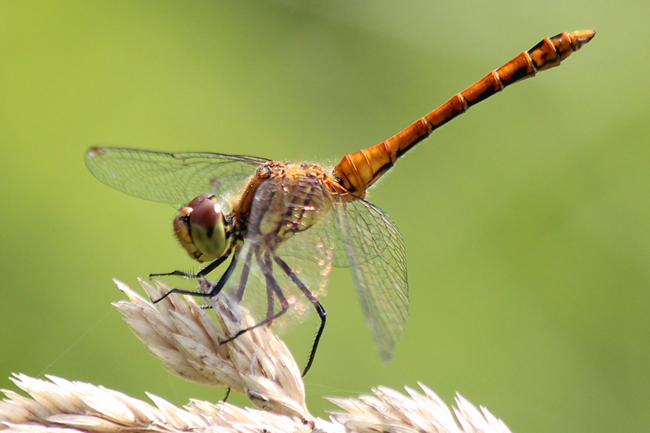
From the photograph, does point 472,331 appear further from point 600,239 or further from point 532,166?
point 532,166

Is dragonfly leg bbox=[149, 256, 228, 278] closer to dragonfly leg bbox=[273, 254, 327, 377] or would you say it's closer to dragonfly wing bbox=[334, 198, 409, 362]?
dragonfly leg bbox=[273, 254, 327, 377]

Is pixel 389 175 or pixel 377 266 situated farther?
pixel 389 175

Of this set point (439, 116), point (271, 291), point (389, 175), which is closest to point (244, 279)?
point (271, 291)

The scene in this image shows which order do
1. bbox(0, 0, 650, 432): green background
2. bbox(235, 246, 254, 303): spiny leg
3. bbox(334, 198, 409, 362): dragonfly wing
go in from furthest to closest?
bbox(0, 0, 650, 432): green background
bbox(235, 246, 254, 303): spiny leg
bbox(334, 198, 409, 362): dragonfly wing

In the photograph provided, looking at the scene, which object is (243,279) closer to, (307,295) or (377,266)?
(307,295)

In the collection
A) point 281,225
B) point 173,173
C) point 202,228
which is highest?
point 173,173

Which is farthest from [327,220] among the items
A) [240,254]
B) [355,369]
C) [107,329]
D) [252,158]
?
[107,329]

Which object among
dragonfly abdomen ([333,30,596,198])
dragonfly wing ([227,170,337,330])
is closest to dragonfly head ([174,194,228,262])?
dragonfly wing ([227,170,337,330])
